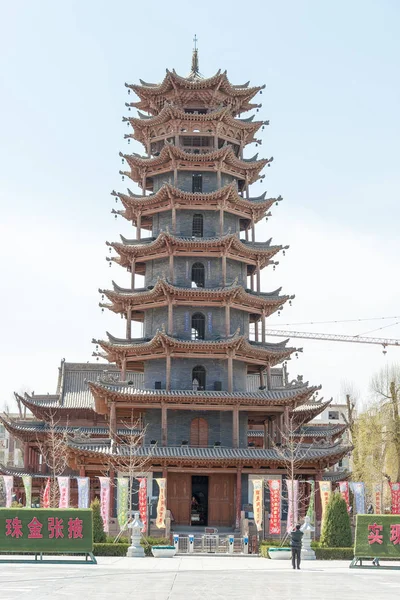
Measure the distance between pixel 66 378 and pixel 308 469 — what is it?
22.6 m

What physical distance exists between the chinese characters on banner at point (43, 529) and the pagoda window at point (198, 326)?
1977 cm

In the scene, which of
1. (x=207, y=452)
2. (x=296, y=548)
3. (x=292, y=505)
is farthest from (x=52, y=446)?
(x=296, y=548)

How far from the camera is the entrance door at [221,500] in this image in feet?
137

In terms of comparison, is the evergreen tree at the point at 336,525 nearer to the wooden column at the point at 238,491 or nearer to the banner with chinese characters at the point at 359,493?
the banner with chinese characters at the point at 359,493

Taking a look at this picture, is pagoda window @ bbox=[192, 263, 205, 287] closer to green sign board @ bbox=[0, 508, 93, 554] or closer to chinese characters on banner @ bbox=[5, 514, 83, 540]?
green sign board @ bbox=[0, 508, 93, 554]

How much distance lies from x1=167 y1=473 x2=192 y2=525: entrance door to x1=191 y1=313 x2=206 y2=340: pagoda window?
24.5ft

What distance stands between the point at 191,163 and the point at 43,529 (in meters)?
26.1

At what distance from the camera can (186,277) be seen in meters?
45.7

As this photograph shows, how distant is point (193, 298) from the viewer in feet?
145

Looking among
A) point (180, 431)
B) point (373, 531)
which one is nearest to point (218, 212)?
point (180, 431)

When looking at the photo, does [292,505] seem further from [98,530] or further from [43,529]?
[43,529]

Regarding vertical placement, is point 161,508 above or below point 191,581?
above

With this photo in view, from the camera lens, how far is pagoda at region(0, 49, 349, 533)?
41719 millimetres

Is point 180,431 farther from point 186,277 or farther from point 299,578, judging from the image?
point 299,578
